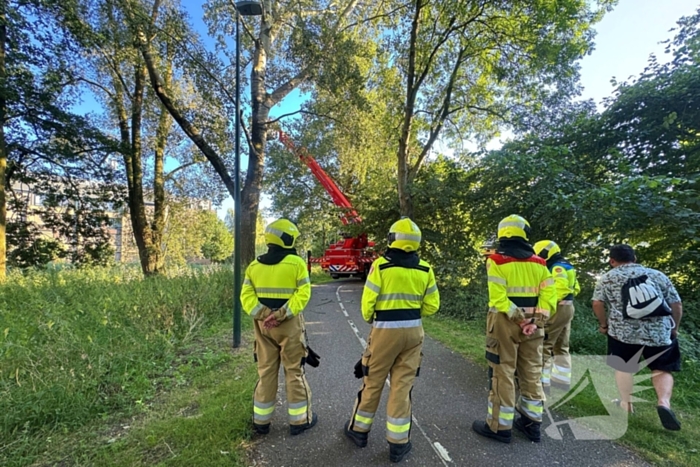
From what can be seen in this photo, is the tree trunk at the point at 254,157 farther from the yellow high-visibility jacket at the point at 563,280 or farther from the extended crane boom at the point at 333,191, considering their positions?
the yellow high-visibility jacket at the point at 563,280

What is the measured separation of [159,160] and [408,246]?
1504 cm

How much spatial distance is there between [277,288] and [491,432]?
7.75ft

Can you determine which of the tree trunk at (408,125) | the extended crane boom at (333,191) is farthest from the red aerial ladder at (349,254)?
→ the tree trunk at (408,125)

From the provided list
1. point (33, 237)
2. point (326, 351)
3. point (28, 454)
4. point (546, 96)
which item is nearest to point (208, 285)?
point (326, 351)

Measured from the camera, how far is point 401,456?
2.76 metres

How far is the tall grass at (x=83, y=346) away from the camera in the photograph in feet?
10.5

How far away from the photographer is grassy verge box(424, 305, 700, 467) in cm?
284

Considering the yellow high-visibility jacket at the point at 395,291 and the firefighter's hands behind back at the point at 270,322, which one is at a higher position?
the yellow high-visibility jacket at the point at 395,291

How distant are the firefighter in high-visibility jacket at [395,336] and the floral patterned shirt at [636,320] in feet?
7.34

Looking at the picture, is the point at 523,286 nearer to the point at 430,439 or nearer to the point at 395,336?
the point at 395,336

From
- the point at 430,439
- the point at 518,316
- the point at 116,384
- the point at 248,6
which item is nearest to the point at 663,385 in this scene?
the point at 518,316

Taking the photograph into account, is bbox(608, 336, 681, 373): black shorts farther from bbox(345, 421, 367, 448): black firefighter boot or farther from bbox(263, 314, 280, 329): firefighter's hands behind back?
bbox(263, 314, 280, 329): firefighter's hands behind back

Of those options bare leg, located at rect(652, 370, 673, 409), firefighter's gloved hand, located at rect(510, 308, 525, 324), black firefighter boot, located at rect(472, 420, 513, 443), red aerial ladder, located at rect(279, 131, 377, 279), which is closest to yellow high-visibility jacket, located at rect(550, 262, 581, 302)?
bare leg, located at rect(652, 370, 673, 409)

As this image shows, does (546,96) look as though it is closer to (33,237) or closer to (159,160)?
(159,160)
